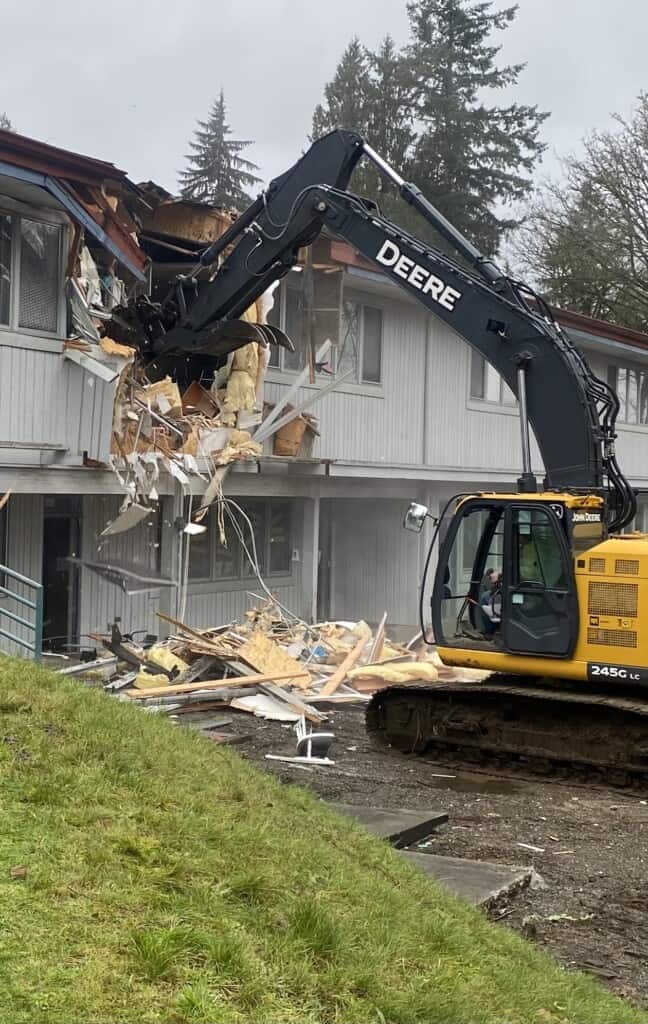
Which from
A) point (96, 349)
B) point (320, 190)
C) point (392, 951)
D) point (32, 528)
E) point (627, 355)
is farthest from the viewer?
point (627, 355)

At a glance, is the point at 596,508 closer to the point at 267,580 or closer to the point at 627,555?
the point at 627,555

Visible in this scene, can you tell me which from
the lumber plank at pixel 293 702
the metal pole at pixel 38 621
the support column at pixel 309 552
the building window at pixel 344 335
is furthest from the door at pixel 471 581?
the support column at pixel 309 552

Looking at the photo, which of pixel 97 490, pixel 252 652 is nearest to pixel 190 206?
pixel 97 490

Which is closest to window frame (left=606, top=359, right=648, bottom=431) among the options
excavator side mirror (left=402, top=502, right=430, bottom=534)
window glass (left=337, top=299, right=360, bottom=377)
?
window glass (left=337, top=299, right=360, bottom=377)

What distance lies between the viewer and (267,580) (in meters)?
19.6

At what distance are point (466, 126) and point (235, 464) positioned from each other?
131ft

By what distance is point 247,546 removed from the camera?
19.3 m

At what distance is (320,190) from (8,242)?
362cm

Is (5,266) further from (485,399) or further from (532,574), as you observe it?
(485,399)

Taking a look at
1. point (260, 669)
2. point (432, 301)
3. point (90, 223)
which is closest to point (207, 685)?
point (260, 669)

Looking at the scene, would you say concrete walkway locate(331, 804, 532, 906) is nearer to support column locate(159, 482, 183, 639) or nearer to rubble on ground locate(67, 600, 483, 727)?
rubble on ground locate(67, 600, 483, 727)

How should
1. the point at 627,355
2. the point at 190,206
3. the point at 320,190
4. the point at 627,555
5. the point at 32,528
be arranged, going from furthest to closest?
1. the point at 627,355
2. the point at 190,206
3. the point at 32,528
4. the point at 320,190
5. the point at 627,555

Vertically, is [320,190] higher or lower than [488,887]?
higher

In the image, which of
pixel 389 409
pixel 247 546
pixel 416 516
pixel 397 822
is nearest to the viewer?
pixel 397 822
